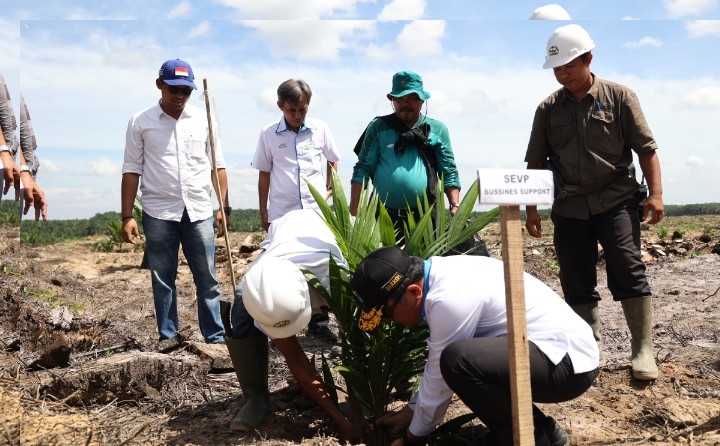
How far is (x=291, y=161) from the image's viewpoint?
201 inches

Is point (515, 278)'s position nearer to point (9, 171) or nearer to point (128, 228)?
point (9, 171)

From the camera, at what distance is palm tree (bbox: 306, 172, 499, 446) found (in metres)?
3.14

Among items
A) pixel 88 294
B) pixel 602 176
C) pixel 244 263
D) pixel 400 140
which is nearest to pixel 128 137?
pixel 400 140

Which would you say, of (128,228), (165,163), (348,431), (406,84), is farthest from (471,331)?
(128,228)

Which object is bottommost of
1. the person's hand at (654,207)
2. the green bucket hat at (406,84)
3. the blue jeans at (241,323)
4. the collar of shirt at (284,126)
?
the blue jeans at (241,323)

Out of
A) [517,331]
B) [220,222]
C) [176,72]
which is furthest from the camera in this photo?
[220,222]

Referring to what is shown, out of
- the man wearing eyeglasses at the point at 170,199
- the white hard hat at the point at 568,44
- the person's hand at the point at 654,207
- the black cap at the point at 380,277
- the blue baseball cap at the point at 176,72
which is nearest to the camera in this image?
the black cap at the point at 380,277

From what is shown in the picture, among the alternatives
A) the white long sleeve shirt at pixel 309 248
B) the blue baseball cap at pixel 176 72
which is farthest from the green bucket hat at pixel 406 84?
the blue baseball cap at pixel 176 72

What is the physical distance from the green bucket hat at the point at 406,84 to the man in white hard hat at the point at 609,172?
788 millimetres

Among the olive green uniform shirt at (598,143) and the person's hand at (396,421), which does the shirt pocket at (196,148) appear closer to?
the olive green uniform shirt at (598,143)

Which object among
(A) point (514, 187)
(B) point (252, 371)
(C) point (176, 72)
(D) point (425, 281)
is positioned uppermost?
(C) point (176, 72)

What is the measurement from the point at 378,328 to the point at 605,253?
1605mm

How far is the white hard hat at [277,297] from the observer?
2.92 meters

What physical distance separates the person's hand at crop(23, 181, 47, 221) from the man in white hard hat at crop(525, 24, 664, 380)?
115 inches
